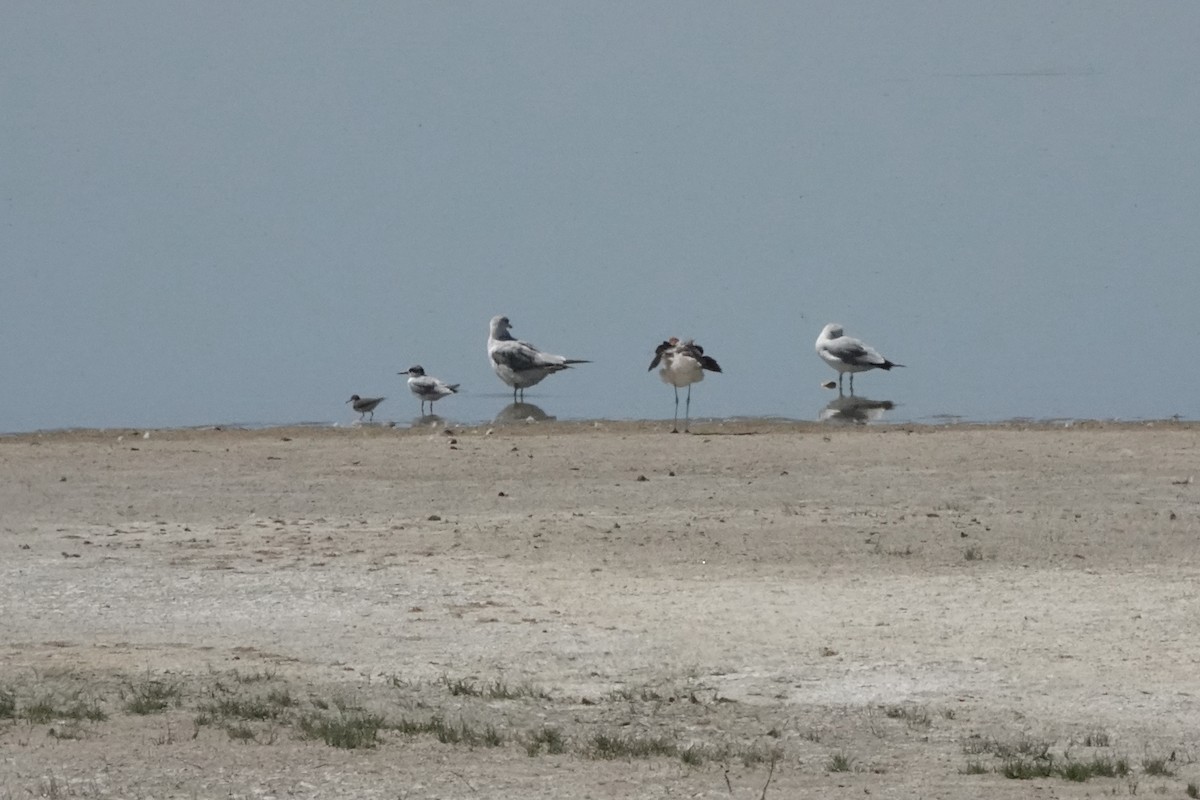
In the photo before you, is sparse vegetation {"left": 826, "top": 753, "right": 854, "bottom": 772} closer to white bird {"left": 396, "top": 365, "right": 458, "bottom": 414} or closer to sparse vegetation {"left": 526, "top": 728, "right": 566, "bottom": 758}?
sparse vegetation {"left": 526, "top": 728, "right": 566, "bottom": 758}

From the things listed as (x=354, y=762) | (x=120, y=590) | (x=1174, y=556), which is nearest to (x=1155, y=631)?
(x=1174, y=556)

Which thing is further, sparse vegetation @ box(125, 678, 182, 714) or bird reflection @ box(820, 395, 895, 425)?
bird reflection @ box(820, 395, 895, 425)

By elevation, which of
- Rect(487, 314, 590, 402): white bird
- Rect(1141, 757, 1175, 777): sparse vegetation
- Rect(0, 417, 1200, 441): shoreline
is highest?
Rect(487, 314, 590, 402): white bird

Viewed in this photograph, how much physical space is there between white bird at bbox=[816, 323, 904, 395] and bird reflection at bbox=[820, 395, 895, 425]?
1345 millimetres

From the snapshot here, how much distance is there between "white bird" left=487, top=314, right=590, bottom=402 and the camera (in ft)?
91.5

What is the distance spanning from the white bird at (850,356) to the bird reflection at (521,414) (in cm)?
531

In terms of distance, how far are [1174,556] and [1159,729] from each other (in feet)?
15.7

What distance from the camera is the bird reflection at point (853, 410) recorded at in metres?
23.6

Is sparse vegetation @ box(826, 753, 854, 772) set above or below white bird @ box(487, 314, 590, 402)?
below

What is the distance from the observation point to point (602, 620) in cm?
1119

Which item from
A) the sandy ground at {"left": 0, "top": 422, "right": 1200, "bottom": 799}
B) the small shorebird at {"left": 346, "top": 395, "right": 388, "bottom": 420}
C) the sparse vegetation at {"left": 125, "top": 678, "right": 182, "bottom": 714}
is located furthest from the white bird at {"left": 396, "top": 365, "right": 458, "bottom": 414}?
the sparse vegetation at {"left": 125, "top": 678, "right": 182, "bottom": 714}

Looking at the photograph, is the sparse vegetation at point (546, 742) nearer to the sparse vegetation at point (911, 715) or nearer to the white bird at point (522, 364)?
the sparse vegetation at point (911, 715)

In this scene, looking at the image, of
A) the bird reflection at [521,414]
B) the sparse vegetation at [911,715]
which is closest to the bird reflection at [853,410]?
the bird reflection at [521,414]

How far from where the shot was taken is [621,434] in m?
20.9
